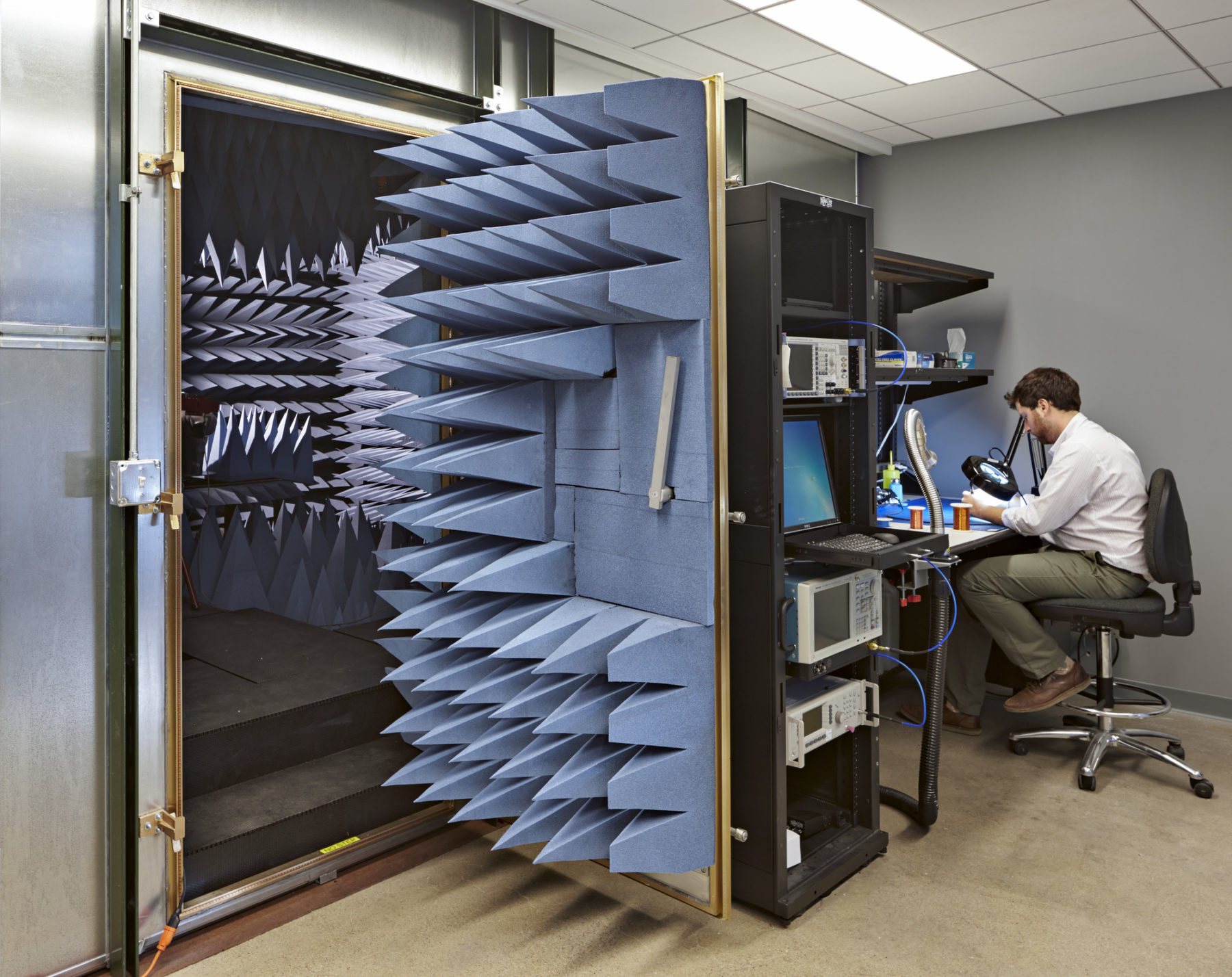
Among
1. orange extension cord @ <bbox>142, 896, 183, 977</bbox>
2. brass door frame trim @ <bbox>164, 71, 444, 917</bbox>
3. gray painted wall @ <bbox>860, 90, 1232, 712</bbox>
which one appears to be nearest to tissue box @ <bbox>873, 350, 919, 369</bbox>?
gray painted wall @ <bbox>860, 90, 1232, 712</bbox>

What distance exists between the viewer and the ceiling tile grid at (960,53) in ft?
10.3

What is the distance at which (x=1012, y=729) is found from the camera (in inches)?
159

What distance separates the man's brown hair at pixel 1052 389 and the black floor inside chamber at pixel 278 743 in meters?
2.93

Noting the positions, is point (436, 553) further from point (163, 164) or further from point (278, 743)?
point (163, 164)

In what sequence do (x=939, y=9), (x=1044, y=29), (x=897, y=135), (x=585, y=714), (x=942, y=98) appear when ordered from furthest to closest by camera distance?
(x=897, y=135) < (x=942, y=98) < (x=1044, y=29) < (x=939, y=9) < (x=585, y=714)

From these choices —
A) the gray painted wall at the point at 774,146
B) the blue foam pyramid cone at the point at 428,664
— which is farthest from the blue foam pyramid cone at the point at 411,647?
the gray painted wall at the point at 774,146

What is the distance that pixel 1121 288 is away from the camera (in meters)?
4.38

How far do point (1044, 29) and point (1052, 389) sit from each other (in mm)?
1419

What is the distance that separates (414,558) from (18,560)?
3.49 ft

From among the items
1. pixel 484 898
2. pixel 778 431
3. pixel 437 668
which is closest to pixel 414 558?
pixel 437 668

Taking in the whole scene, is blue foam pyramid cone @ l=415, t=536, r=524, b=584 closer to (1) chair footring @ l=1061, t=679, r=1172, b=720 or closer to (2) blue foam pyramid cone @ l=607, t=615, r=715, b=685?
(2) blue foam pyramid cone @ l=607, t=615, r=715, b=685

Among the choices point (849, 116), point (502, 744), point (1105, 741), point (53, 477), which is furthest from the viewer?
point (849, 116)

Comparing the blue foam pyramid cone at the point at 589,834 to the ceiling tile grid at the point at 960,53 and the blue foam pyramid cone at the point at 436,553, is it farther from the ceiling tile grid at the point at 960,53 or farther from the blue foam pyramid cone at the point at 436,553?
the ceiling tile grid at the point at 960,53

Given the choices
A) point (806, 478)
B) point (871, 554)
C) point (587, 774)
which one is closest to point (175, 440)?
point (587, 774)
